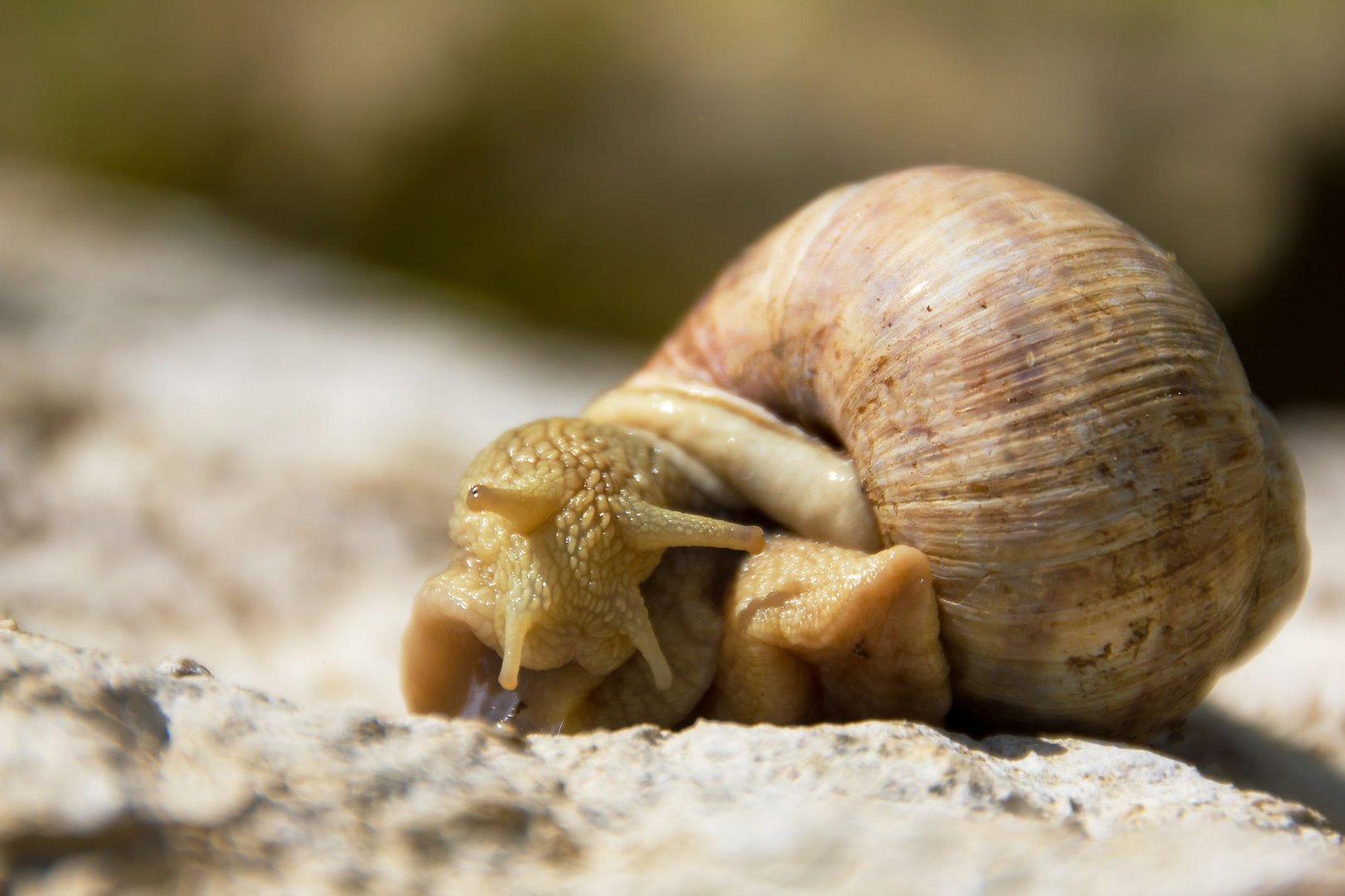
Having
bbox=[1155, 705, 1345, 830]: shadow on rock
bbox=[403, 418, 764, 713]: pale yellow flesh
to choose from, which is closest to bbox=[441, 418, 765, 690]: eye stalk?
bbox=[403, 418, 764, 713]: pale yellow flesh

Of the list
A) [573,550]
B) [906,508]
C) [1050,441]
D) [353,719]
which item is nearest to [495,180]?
[573,550]

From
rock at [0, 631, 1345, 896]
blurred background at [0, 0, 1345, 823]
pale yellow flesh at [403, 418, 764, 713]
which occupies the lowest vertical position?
rock at [0, 631, 1345, 896]

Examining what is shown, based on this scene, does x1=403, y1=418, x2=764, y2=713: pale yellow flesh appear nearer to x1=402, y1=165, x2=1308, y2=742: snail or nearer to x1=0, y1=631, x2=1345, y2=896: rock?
x1=402, y1=165, x2=1308, y2=742: snail

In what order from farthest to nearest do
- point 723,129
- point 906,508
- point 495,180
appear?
1. point 495,180
2. point 723,129
3. point 906,508

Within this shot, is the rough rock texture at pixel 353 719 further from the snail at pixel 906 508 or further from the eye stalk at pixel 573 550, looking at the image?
the eye stalk at pixel 573 550

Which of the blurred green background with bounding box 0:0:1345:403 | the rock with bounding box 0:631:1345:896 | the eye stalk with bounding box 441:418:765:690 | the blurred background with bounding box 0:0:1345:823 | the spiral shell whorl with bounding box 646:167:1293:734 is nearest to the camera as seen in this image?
the rock with bounding box 0:631:1345:896

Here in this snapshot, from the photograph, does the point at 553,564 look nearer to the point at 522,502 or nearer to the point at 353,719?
the point at 522,502
